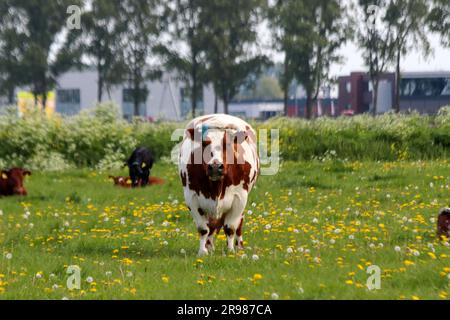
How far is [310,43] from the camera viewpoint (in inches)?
2621

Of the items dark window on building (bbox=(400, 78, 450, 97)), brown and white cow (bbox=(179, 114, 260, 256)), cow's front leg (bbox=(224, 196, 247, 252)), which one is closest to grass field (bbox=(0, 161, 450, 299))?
cow's front leg (bbox=(224, 196, 247, 252))

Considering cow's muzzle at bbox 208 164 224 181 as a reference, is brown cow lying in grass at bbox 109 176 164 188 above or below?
below

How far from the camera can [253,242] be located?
1350 centimetres

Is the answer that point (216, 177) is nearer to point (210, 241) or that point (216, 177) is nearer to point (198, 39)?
point (210, 241)

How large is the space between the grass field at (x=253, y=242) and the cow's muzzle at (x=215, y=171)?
1.35 metres

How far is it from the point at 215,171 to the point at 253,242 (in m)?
2.43

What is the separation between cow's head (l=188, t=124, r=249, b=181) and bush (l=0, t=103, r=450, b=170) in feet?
63.0

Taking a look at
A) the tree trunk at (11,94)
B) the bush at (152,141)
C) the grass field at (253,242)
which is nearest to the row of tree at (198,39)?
the tree trunk at (11,94)

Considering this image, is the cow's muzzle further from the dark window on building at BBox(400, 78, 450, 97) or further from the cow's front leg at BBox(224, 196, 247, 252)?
the dark window on building at BBox(400, 78, 450, 97)

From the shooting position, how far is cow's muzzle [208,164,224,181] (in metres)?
11.6
